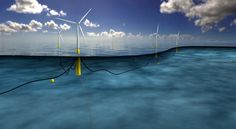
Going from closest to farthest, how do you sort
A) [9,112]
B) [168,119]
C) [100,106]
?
[168,119]
[9,112]
[100,106]

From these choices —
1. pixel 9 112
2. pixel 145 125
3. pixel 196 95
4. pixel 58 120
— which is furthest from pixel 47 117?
pixel 196 95

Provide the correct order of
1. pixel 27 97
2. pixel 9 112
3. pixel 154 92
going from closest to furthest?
1. pixel 9 112
2. pixel 27 97
3. pixel 154 92

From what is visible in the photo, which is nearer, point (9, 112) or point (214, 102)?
point (9, 112)

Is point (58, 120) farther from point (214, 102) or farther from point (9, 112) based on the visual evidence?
point (214, 102)

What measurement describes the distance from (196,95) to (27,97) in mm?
11231

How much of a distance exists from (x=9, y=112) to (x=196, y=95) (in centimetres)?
1125

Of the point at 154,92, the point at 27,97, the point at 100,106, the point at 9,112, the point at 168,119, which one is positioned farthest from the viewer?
the point at 154,92

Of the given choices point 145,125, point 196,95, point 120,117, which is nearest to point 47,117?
point 120,117

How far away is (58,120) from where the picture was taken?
866 centimetres

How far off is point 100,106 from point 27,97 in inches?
210

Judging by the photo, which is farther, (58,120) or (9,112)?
(9,112)

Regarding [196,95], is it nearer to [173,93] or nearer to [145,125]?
[173,93]

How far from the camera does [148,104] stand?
10805 mm

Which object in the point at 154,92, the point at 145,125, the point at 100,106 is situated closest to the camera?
the point at 145,125
